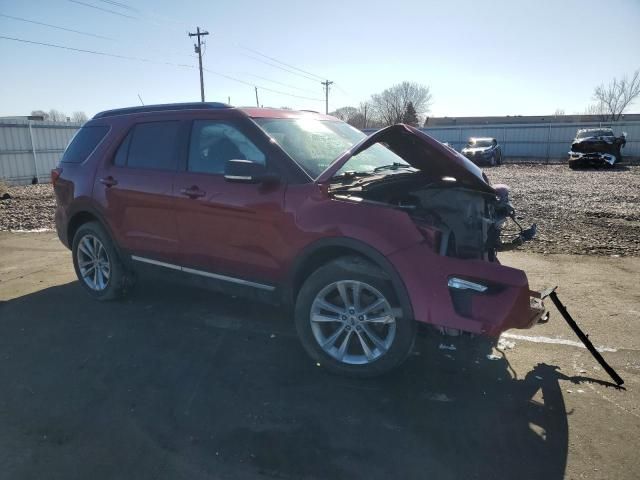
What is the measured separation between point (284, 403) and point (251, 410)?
0.74 feet

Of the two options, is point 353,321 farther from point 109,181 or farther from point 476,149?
point 476,149

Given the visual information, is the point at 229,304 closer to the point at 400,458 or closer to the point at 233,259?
the point at 233,259

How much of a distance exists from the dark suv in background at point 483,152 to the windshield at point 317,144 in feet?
75.1

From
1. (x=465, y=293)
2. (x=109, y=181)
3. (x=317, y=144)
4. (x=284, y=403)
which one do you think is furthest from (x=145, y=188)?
(x=465, y=293)

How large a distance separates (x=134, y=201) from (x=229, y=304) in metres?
1.43

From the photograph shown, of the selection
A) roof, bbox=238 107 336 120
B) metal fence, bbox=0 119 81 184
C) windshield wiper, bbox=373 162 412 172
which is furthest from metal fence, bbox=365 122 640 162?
windshield wiper, bbox=373 162 412 172

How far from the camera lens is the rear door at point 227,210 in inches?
140

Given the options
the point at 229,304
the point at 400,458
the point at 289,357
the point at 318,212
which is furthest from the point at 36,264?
the point at 400,458

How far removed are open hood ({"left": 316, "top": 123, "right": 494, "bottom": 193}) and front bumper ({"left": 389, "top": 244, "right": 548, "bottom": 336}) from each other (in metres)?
0.77

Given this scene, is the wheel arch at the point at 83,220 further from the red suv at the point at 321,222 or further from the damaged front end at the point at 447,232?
the damaged front end at the point at 447,232

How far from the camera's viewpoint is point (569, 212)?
31.2 feet

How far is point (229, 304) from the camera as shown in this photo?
484 cm

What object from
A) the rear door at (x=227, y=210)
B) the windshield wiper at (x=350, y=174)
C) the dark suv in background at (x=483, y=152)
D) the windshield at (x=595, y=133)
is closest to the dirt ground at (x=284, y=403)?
the rear door at (x=227, y=210)

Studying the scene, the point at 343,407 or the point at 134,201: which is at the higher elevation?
the point at 134,201
